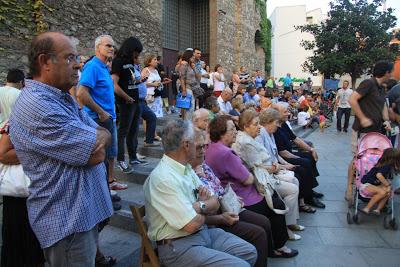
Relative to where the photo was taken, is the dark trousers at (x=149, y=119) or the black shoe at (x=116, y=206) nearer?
the black shoe at (x=116, y=206)

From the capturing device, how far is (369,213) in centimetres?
455

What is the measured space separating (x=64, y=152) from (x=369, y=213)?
415cm

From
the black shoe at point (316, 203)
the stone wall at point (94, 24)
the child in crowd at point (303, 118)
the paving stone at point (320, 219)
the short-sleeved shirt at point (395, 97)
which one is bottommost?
the paving stone at point (320, 219)

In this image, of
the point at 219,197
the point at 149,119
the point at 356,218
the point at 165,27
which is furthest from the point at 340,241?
the point at 165,27

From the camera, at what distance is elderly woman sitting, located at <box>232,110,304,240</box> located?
3.71 m

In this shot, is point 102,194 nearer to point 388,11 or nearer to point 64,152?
point 64,152

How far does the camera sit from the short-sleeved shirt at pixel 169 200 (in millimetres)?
2213

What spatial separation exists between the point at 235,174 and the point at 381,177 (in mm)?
2029

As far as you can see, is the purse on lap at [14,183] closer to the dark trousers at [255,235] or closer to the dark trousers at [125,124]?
the dark trousers at [255,235]

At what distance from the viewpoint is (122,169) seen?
4742 mm

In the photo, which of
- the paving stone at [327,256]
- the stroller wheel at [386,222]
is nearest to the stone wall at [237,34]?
the stroller wheel at [386,222]

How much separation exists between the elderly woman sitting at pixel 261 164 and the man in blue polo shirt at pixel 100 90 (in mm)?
1384

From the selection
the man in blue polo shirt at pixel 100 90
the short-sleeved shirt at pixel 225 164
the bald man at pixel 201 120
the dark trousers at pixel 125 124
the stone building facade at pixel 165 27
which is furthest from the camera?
the stone building facade at pixel 165 27

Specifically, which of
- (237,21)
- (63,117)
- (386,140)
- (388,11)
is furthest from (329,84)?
(63,117)
